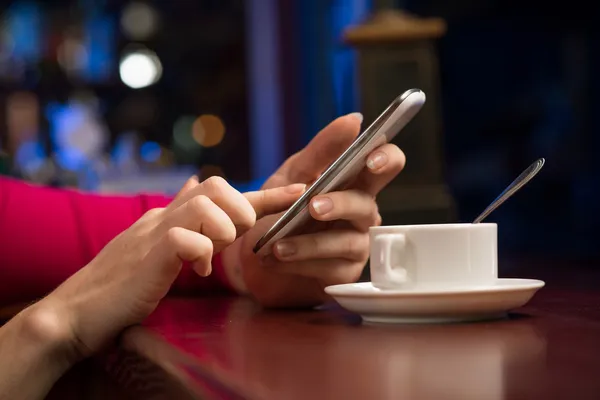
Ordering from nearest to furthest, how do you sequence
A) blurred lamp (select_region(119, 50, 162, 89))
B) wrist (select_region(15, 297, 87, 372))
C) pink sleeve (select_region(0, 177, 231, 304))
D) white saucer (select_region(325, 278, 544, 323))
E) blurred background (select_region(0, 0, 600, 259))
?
white saucer (select_region(325, 278, 544, 323)) → wrist (select_region(15, 297, 87, 372)) → pink sleeve (select_region(0, 177, 231, 304)) → blurred background (select_region(0, 0, 600, 259)) → blurred lamp (select_region(119, 50, 162, 89))

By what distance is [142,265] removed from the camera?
719 mm

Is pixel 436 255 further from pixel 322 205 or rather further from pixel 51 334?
pixel 51 334

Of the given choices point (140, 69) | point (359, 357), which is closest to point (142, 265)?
point (359, 357)

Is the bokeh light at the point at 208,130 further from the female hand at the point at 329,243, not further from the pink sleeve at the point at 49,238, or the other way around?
the female hand at the point at 329,243

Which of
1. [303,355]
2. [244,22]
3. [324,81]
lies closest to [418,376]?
[303,355]

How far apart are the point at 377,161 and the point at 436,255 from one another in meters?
0.16

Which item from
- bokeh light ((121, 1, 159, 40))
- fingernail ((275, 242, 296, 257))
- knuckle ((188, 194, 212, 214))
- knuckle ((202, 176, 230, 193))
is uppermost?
bokeh light ((121, 1, 159, 40))

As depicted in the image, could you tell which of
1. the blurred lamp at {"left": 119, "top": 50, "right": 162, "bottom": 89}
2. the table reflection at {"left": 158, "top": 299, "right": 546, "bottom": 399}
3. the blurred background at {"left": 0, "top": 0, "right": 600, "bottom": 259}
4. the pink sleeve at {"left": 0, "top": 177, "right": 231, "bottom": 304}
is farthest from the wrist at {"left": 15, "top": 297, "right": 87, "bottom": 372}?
the blurred lamp at {"left": 119, "top": 50, "right": 162, "bottom": 89}

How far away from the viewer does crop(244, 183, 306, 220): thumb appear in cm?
82

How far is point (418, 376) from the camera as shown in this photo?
43 cm

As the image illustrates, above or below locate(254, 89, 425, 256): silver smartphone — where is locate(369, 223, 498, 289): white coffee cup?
below

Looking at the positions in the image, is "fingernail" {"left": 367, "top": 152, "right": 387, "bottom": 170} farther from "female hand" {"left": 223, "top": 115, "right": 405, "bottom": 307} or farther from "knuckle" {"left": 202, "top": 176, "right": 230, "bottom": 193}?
"knuckle" {"left": 202, "top": 176, "right": 230, "bottom": 193}

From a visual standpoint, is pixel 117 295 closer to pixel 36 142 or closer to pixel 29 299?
pixel 29 299

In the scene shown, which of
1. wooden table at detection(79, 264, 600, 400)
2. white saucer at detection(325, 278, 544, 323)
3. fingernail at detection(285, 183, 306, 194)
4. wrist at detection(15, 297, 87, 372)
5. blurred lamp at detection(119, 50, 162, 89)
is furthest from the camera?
blurred lamp at detection(119, 50, 162, 89)
